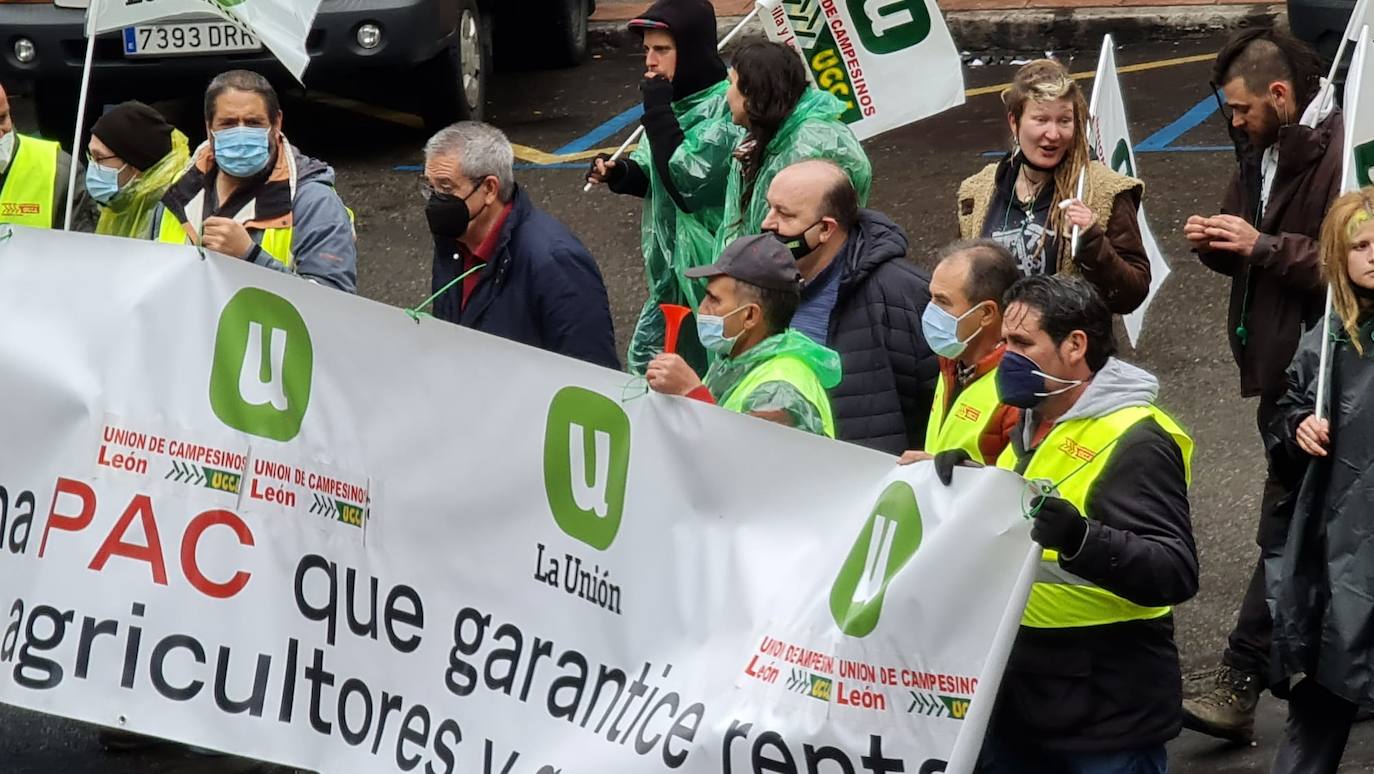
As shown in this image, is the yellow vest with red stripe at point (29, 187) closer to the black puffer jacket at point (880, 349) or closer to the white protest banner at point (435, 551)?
the white protest banner at point (435, 551)

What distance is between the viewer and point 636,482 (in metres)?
4.57

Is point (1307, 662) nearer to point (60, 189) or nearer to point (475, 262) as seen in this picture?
point (475, 262)

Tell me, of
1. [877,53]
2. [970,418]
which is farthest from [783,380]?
[877,53]

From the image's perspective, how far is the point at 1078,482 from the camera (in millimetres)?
4254

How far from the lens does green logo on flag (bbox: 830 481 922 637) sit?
418cm

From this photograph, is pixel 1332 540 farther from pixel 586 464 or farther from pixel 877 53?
pixel 877 53

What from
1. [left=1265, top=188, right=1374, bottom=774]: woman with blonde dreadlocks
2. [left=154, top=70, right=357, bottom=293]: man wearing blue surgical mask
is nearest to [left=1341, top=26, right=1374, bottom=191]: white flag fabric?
[left=1265, top=188, right=1374, bottom=774]: woman with blonde dreadlocks

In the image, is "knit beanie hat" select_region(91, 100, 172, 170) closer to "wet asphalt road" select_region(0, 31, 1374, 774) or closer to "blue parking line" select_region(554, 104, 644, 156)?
"wet asphalt road" select_region(0, 31, 1374, 774)

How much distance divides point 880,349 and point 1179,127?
19.8 ft

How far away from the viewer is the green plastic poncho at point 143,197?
630cm

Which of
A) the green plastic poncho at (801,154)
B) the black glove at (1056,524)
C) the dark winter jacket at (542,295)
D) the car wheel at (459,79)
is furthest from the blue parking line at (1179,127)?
the black glove at (1056,524)

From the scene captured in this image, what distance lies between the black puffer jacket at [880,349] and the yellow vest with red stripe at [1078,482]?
2.87 feet

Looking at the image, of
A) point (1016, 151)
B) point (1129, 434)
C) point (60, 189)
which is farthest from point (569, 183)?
point (1129, 434)

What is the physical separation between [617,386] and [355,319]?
30.1 inches
